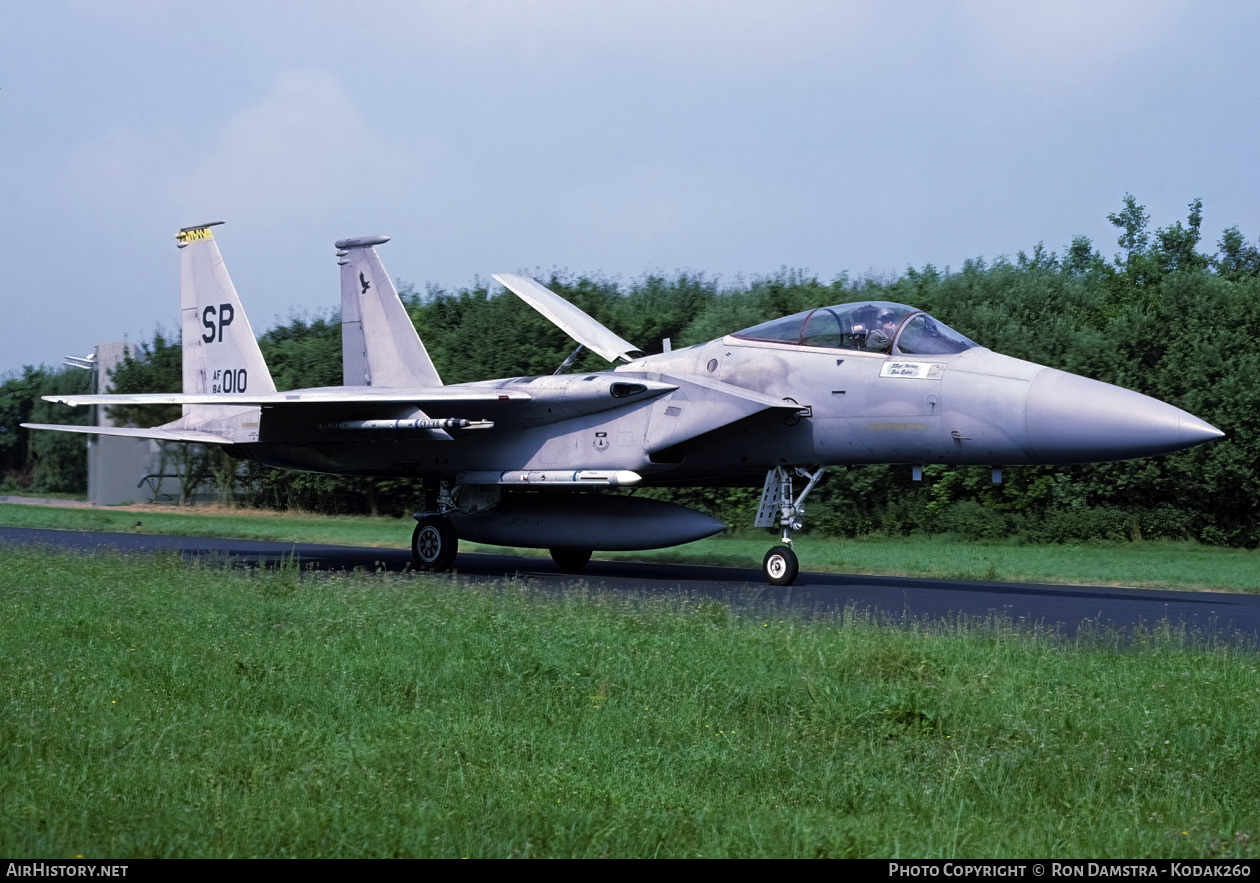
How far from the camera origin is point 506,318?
92.4ft

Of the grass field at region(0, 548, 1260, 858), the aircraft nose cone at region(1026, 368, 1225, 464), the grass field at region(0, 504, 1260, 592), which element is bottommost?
the grass field at region(0, 504, 1260, 592)

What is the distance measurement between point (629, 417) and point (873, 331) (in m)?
3.22

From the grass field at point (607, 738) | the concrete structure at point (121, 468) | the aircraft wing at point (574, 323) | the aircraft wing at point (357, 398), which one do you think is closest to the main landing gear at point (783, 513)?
the aircraft wing at point (574, 323)

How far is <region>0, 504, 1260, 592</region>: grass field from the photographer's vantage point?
1571 centimetres

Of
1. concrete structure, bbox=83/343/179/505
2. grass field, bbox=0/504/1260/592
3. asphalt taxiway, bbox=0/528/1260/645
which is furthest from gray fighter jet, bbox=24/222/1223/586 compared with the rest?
concrete structure, bbox=83/343/179/505

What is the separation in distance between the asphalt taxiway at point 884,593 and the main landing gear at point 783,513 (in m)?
0.29

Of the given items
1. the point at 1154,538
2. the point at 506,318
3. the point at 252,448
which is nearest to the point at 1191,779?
the point at 252,448

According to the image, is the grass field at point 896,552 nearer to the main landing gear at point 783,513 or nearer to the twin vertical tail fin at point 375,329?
the main landing gear at point 783,513

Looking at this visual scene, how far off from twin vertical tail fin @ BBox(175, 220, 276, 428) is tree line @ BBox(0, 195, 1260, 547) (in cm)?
623

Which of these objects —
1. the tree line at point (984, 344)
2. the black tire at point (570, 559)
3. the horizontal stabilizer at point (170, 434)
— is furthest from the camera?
the tree line at point (984, 344)

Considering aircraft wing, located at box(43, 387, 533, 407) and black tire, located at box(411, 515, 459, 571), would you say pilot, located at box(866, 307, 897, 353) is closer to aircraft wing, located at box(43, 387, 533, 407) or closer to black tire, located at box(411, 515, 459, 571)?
aircraft wing, located at box(43, 387, 533, 407)

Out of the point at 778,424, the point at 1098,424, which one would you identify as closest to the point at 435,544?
the point at 778,424

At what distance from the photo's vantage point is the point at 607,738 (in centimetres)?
563

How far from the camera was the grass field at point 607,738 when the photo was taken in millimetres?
4203
